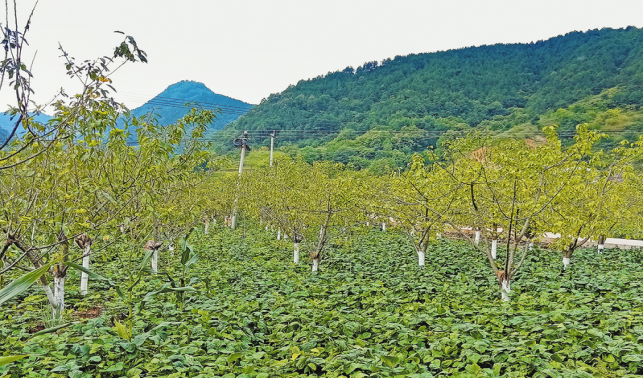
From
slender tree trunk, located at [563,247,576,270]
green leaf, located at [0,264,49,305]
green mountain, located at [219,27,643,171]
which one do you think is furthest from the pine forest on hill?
green mountain, located at [219,27,643,171]

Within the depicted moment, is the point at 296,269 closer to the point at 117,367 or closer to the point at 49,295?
the point at 49,295

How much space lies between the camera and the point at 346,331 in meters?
6.49

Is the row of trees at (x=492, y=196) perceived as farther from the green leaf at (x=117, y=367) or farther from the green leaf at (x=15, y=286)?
the green leaf at (x=15, y=286)

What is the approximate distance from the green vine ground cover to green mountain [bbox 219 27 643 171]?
46.9m

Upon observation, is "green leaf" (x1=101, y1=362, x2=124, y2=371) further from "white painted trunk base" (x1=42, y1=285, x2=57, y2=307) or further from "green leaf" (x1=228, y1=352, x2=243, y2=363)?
"white painted trunk base" (x1=42, y1=285, x2=57, y2=307)

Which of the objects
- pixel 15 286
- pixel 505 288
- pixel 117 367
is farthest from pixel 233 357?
pixel 505 288

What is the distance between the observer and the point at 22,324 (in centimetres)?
684

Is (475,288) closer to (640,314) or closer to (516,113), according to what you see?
(640,314)

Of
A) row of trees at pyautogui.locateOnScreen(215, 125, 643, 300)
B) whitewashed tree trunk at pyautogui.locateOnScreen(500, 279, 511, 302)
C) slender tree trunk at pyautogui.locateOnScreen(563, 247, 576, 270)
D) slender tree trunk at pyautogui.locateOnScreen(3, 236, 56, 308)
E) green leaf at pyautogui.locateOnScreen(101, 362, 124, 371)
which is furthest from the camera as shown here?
slender tree trunk at pyautogui.locateOnScreen(563, 247, 576, 270)

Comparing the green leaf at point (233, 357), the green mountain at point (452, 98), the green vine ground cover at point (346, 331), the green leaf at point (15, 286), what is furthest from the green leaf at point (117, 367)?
the green mountain at point (452, 98)

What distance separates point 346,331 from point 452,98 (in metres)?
93.4

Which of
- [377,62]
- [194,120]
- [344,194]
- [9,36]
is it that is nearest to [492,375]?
[9,36]

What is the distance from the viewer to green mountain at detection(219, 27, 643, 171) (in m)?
67.4

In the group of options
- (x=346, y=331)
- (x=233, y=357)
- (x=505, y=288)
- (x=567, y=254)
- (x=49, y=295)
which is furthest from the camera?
(x=567, y=254)
